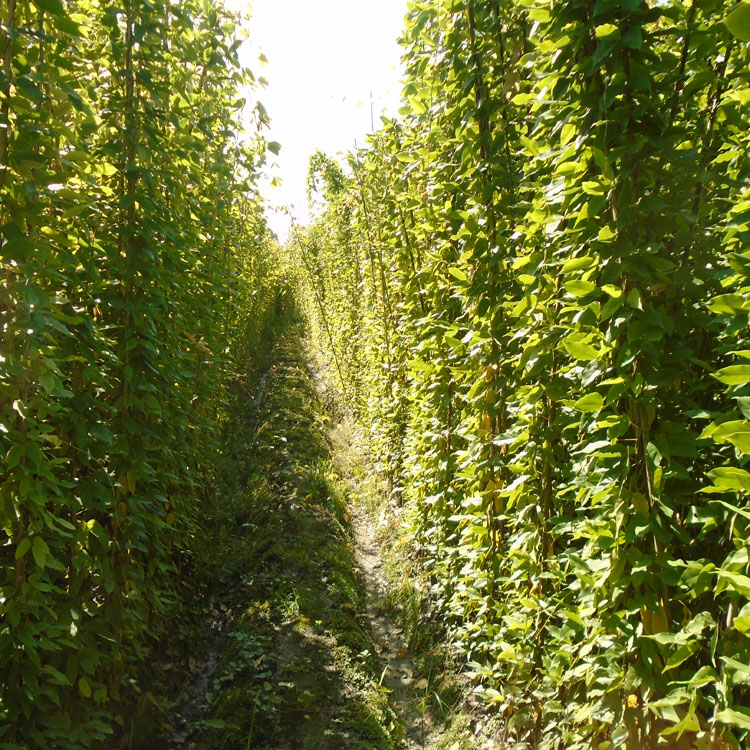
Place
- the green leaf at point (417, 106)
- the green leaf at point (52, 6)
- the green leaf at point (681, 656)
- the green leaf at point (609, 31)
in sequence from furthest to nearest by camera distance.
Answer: the green leaf at point (417, 106) → the green leaf at point (52, 6) → the green leaf at point (609, 31) → the green leaf at point (681, 656)

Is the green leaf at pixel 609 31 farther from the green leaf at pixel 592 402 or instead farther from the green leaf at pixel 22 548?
the green leaf at pixel 22 548

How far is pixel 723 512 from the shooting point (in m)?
1.38

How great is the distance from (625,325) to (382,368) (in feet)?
14.5

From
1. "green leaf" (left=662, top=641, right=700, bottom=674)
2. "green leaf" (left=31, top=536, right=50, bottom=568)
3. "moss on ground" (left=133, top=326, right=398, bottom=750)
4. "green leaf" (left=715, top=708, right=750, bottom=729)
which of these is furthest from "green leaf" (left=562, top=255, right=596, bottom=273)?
"moss on ground" (left=133, top=326, right=398, bottom=750)

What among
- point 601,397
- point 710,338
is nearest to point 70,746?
point 601,397

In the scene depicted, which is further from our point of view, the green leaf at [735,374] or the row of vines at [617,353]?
the row of vines at [617,353]

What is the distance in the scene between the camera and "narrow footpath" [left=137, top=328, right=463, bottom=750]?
10.3ft

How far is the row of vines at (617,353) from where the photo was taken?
137cm

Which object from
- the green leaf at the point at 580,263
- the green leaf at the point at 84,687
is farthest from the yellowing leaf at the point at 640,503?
the green leaf at the point at 84,687

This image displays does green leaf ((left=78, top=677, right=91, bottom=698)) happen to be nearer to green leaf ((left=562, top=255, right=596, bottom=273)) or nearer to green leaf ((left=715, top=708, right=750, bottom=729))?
green leaf ((left=715, top=708, right=750, bottom=729))

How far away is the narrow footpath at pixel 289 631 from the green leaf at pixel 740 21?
3353mm

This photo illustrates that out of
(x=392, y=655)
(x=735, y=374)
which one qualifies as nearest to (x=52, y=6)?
(x=735, y=374)

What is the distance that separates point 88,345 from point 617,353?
6.81 ft

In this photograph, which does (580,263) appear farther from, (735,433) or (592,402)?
(735,433)
